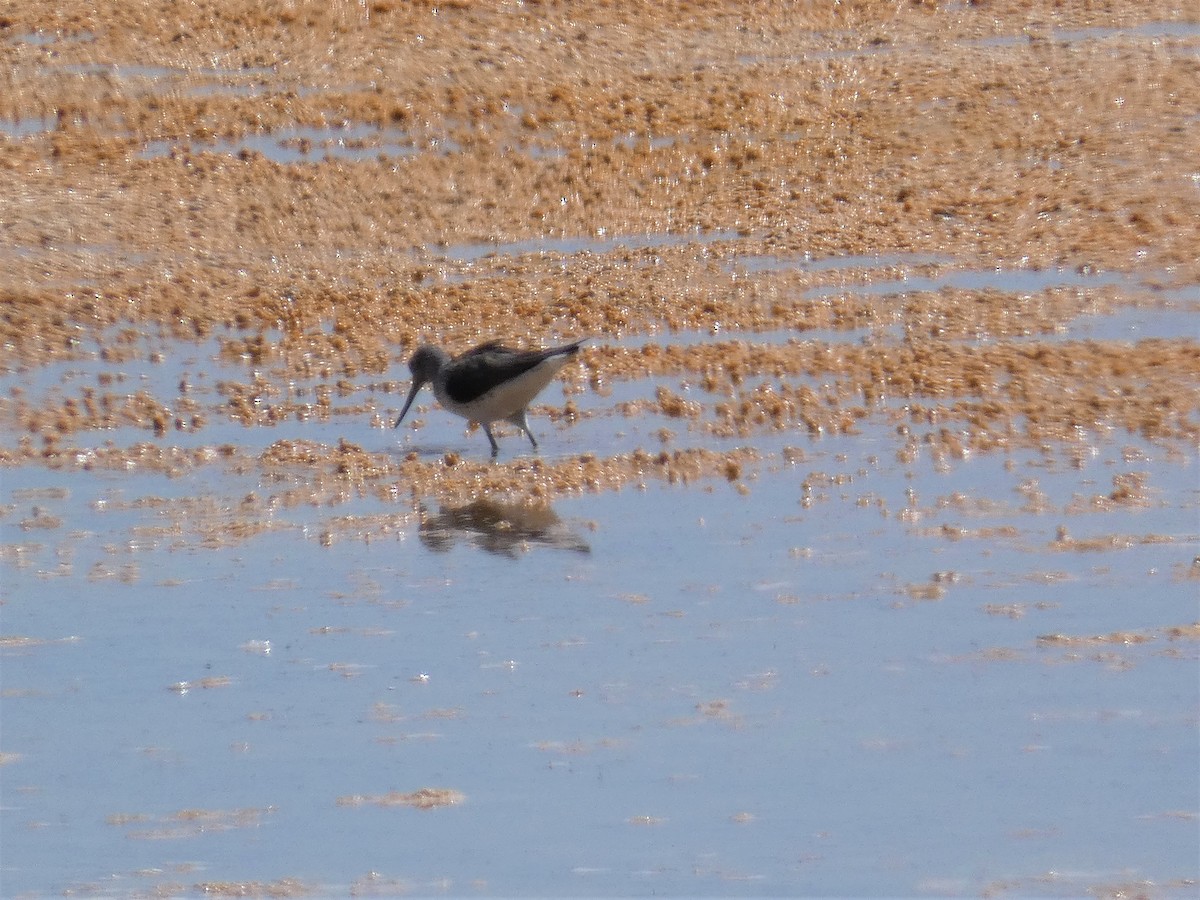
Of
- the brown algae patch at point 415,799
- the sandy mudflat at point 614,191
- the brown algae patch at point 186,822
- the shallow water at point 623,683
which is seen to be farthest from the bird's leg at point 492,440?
the brown algae patch at point 186,822

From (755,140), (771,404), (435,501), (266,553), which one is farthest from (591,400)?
(755,140)

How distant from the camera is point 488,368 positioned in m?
10.8

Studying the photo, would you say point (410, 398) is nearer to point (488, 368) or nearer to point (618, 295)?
point (488, 368)

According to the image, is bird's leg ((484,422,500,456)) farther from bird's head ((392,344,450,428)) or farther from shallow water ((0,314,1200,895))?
shallow water ((0,314,1200,895))

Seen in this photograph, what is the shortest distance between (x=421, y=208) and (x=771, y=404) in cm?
479

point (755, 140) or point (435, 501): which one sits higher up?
point (755, 140)

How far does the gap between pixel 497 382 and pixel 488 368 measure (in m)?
0.11

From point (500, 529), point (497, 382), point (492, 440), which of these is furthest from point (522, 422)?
point (500, 529)

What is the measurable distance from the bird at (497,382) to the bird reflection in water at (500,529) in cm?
94

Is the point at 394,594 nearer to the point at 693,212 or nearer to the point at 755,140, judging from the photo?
the point at 693,212

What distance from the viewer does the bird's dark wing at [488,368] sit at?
10.8 metres

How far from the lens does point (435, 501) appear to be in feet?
32.7

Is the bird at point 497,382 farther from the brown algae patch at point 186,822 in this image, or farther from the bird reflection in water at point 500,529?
the brown algae patch at point 186,822

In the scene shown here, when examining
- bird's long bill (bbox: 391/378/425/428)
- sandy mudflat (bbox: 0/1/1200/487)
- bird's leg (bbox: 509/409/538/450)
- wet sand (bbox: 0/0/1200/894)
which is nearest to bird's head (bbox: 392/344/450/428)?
bird's long bill (bbox: 391/378/425/428)
